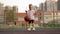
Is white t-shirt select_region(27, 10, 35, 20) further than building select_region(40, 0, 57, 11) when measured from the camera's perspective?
No

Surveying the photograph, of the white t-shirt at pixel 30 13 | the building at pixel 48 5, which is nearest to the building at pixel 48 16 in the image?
the building at pixel 48 5

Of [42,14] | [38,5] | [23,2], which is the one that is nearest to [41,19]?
[42,14]

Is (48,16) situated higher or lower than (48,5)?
lower

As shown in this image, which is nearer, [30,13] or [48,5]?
[30,13]

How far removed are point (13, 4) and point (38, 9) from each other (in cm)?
66

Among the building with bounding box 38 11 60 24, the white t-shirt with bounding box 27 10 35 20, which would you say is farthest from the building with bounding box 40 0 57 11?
the white t-shirt with bounding box 27 10 35 20

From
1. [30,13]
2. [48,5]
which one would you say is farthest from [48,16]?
[30,13]

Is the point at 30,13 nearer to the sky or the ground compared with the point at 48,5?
nearer to the ground

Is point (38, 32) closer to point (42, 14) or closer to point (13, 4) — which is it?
point (42, 14)

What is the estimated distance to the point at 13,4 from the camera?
12.8ft

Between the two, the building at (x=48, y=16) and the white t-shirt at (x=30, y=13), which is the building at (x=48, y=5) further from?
the white t-shirt at (x=30, y=13)

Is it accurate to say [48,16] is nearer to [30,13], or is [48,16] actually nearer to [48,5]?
[48,5]

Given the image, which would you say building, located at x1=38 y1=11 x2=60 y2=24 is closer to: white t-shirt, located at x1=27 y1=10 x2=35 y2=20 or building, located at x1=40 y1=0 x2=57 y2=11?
building, located at x1=40 y1=0 x2=57 y2=11

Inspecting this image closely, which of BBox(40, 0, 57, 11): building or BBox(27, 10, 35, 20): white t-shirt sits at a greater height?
BBox(40, 0, 57, 11): building
